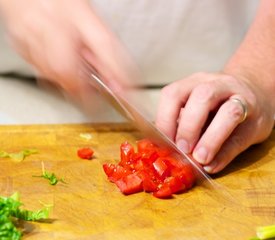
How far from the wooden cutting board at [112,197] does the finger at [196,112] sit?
12 centimetres

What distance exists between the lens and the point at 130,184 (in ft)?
5.92

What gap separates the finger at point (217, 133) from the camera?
1.86m

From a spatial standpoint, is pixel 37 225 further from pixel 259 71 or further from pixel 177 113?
pixel 259 71

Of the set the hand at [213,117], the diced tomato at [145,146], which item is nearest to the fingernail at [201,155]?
the hand at [213,117]

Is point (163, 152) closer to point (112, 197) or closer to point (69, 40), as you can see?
point (112, 197)

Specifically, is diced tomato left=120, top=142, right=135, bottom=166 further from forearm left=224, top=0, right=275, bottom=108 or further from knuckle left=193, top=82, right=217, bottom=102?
forearm left=224, top=0, right=275, bottom=108

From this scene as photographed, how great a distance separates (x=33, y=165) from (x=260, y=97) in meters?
0.60

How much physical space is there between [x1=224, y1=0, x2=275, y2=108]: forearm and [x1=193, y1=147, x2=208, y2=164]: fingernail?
1.01 ft

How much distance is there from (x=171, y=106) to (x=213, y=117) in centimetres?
11

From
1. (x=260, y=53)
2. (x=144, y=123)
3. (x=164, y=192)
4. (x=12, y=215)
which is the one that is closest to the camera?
(x=12, y=215)

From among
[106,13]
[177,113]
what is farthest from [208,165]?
[106,13]

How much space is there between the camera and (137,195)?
5.93 ft

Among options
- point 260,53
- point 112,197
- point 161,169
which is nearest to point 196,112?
point 161,169

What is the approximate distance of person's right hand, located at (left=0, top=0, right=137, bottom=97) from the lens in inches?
67.4
